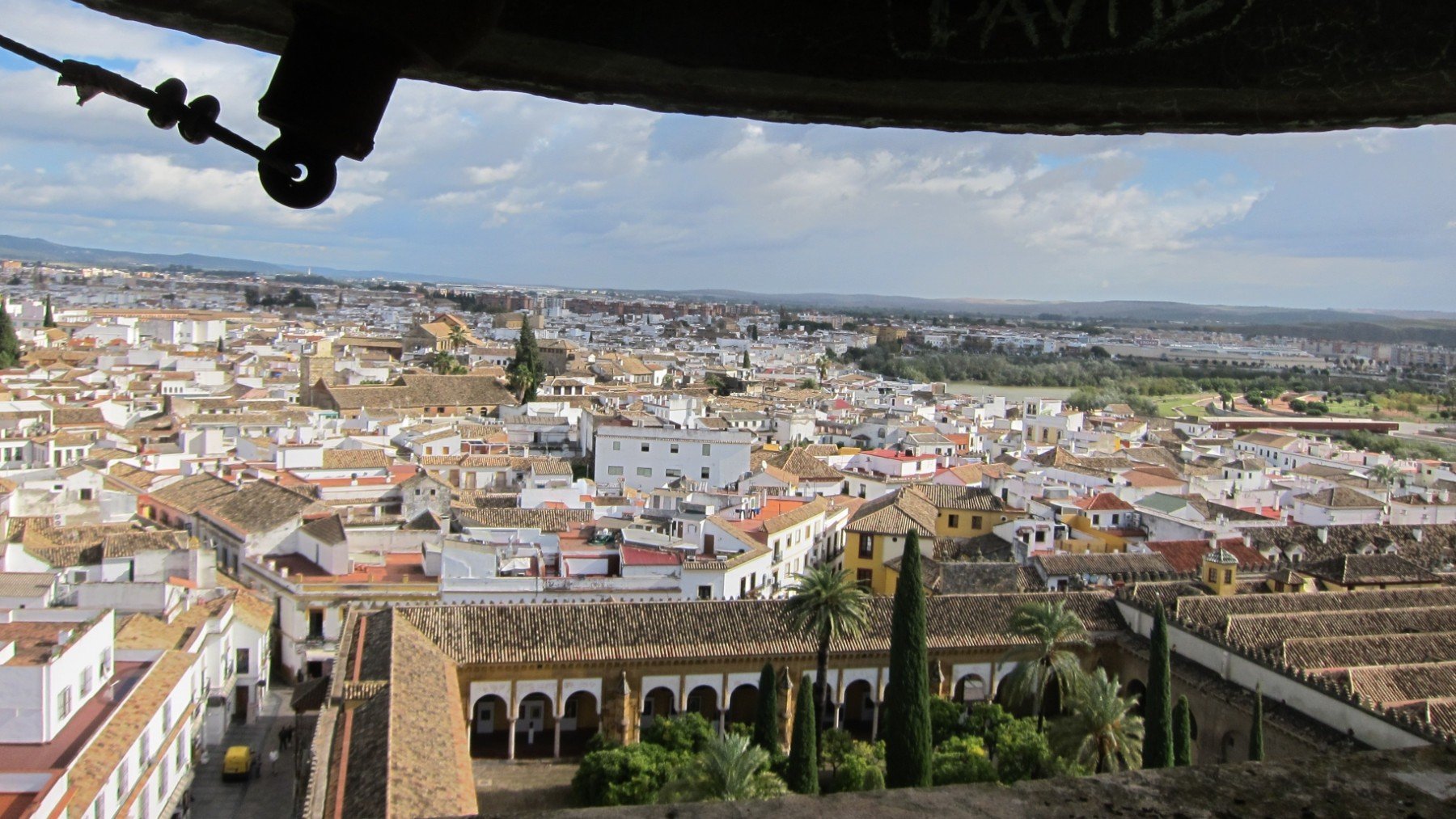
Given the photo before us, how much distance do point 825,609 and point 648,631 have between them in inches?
102

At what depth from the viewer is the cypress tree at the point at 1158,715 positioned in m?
13.0

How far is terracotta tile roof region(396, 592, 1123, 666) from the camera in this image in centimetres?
1473

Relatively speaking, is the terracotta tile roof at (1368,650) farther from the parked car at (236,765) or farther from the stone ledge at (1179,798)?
the stone ledge at (1179,798)

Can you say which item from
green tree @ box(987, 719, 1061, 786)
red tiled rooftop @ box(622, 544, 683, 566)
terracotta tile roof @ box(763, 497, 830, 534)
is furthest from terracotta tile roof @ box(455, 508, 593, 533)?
green tree @ box(987, 719, 1061, 786)

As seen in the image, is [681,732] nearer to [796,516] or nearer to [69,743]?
[69,743]

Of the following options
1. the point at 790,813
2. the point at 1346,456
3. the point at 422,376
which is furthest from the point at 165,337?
the point at 790,813

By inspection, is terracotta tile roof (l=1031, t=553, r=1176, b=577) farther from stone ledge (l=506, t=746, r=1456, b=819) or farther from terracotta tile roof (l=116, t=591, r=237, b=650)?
stone ledge (l=506, t=746, r=1456, b=819)

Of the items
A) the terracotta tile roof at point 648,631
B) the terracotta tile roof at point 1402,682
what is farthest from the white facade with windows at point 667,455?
the terracotta tile roof at point 1402,682

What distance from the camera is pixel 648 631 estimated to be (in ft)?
50.6

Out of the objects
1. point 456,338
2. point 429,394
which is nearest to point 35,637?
point 429,394

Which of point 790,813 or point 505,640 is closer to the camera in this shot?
point 790,813

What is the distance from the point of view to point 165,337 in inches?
2395

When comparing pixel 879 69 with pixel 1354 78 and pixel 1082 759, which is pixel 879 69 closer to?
pixel 1354 78

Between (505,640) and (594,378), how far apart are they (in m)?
38.5
